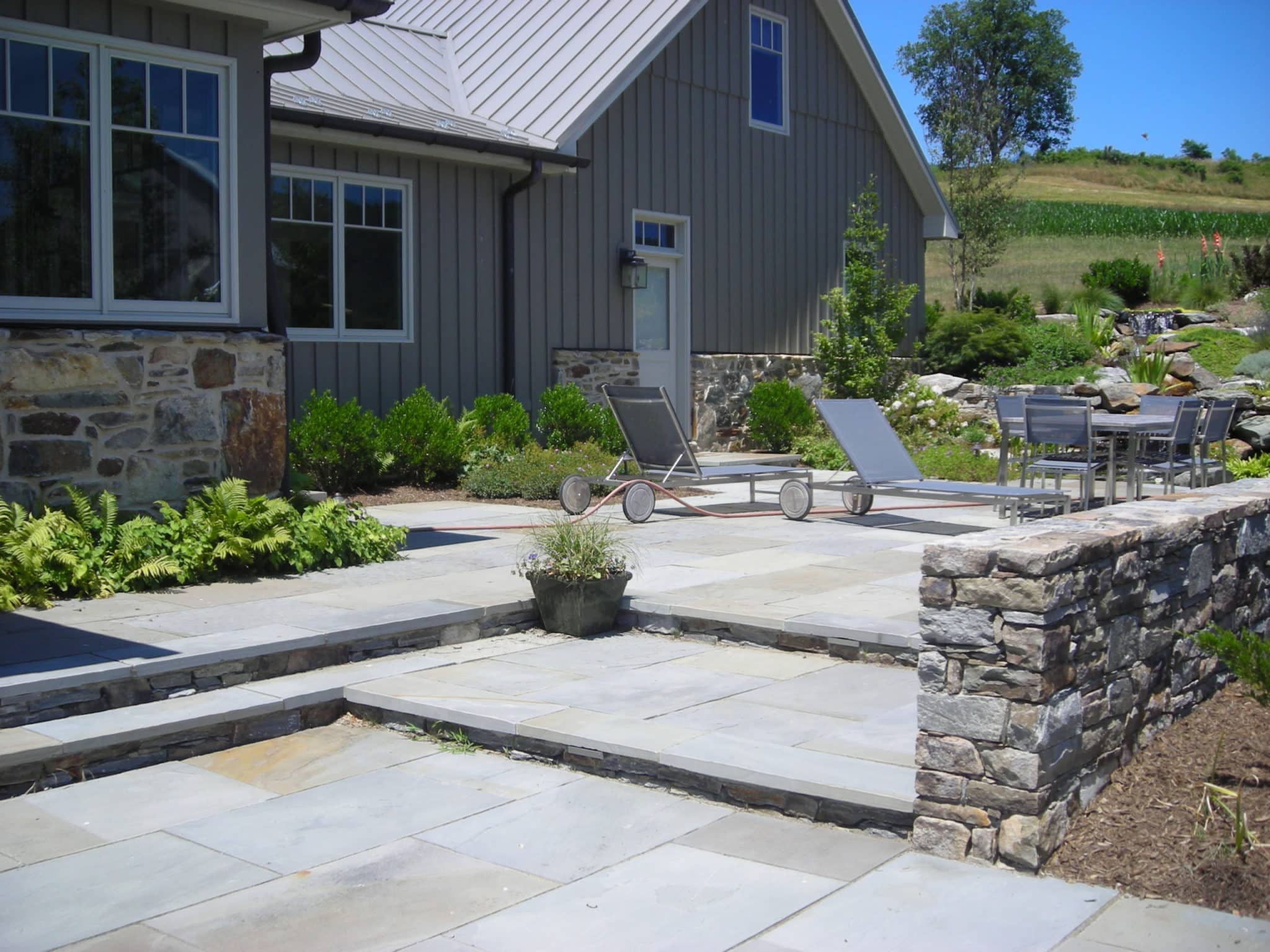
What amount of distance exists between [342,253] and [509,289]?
199 centimetres

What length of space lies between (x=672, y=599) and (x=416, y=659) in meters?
1.48

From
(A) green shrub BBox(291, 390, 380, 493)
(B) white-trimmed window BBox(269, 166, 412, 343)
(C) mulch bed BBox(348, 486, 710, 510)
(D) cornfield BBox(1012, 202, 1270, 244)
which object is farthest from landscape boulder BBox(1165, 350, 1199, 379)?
(D) cornfield BBox(1012, 202, 1270, 244)

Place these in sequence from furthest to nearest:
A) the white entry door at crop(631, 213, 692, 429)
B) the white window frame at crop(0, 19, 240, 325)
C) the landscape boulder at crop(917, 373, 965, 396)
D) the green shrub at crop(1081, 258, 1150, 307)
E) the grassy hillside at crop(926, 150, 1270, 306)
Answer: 1. the grassy hillside at crop(926, 150, 1270, 306)
2. the green shrub at crop(1081, 258, 1150, 307)
3. the landscape boulder at crop(917, 373, 965, 396)
4. the white entry door at crop(631, 213, 692, 429)
5. the white window frame at crop(0, 19, 240, 325)

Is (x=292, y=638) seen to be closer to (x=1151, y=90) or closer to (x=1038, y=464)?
(x=1038, y=464)

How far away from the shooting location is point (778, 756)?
4.39 meters

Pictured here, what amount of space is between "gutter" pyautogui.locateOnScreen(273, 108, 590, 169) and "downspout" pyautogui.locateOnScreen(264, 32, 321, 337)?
6.28 feet

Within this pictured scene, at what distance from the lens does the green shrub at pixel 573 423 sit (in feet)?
42.3

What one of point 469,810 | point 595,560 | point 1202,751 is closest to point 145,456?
point 595,560

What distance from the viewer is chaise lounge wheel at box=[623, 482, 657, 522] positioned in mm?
9664

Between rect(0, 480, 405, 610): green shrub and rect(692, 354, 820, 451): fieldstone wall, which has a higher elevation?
rect(692, 354, 820, 451): fieldstone wall

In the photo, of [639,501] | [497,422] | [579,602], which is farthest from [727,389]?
[579,602]

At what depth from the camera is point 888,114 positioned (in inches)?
705

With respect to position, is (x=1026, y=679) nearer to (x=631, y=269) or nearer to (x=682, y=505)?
(x=682, y=505)

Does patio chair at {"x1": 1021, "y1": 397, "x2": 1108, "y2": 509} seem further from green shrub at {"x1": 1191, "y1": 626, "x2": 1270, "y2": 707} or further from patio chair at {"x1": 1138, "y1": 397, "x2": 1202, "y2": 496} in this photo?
green shrub at {"x1": 1191, "y1": 626, "x2": 1270, "y2": 707}
